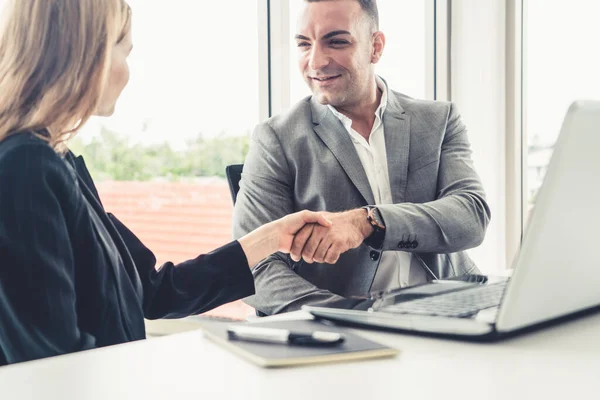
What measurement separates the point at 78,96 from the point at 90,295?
328 mm

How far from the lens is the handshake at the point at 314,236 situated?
1622 millimetres

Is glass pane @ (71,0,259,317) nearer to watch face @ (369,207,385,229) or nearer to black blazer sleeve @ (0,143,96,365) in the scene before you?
watch face @ (369,207,385,229)

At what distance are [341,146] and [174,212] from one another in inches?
29.9

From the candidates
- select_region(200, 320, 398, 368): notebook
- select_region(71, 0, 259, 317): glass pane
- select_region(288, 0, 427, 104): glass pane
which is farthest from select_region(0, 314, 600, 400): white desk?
select_region(288, 0, 427, 104): glass pane

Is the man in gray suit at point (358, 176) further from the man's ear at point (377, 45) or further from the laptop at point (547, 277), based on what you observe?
the laptop at point (547, 277)

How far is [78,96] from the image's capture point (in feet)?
3.97

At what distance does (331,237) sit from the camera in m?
1.69

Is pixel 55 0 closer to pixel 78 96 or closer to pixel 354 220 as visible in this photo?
pixel 78 96

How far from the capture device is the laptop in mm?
834

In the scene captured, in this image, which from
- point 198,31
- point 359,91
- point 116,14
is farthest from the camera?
point 198,31

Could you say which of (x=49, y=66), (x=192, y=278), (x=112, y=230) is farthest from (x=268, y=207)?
(x=49, y=66)

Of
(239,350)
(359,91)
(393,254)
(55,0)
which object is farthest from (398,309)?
(359,91)

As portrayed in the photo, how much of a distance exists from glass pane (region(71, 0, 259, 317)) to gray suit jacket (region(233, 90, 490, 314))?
405 millimetres

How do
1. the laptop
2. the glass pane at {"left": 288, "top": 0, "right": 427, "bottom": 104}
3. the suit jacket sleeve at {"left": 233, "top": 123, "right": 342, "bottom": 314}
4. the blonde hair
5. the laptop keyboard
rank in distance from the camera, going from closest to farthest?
the laptop → the laptop keyboard → the blonde hair → the suit jacket sleeve at {"left": 233, "top": 123, "right": 342, "bottom": 314} → the glass pane at {"left": 288, "top": 0, "right": 427, "bottom": 104}
